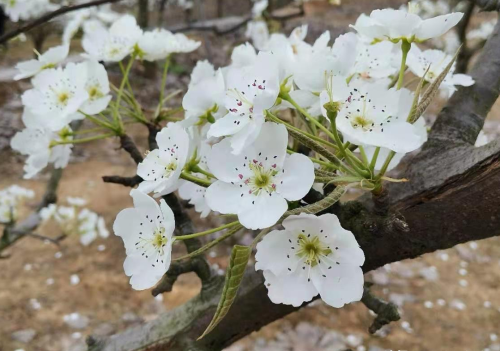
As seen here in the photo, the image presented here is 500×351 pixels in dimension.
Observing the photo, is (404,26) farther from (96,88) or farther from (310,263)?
(96,88)

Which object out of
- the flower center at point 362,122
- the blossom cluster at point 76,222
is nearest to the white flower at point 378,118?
the flower center at point 362,122

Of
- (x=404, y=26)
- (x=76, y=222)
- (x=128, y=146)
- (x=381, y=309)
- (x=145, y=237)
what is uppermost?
(x=404, y=26)

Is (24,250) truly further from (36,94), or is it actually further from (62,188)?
(36,94)

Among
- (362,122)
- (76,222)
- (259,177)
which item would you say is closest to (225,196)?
(259,177)

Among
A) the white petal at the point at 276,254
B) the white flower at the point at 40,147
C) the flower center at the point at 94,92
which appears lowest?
the white flower at the point at 40,147

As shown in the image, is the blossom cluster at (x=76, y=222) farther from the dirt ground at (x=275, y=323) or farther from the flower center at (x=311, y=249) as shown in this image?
the flower center at (x=311, y=249)

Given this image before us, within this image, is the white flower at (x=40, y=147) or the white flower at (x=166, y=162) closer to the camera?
the white flower at (x=166, y=162)

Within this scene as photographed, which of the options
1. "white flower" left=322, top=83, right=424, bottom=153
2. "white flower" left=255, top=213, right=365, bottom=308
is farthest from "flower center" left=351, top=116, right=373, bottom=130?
"white flower" left=255, top=213, right=365, bottom=308
